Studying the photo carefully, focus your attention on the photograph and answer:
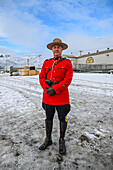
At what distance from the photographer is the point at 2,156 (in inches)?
73.0

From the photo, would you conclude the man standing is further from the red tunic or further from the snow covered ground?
the snow covered ground

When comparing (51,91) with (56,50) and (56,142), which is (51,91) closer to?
(56,50)

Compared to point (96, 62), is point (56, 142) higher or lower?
lower

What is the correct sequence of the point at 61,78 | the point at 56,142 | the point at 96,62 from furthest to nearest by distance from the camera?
the point at 96,62, the point at 56,142, the point at 61,78

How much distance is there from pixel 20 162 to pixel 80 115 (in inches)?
87.5

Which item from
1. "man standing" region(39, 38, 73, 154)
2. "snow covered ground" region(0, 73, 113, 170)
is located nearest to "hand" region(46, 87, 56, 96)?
"man standing" region(39, 38, 73, 154)

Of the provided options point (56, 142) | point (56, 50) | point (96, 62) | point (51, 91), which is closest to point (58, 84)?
point (51, 91)

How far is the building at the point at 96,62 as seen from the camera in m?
25.1

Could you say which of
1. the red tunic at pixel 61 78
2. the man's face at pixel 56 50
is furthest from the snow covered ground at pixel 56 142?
the man's face at pixel 56 50

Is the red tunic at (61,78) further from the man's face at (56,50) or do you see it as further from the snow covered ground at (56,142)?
the snow covered ground at (56,142)

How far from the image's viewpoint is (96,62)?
27469mm

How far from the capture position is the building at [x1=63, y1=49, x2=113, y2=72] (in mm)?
25094

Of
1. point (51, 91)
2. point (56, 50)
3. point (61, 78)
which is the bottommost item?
point (51, 91)

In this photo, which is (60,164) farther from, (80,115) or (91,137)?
(80,115)
